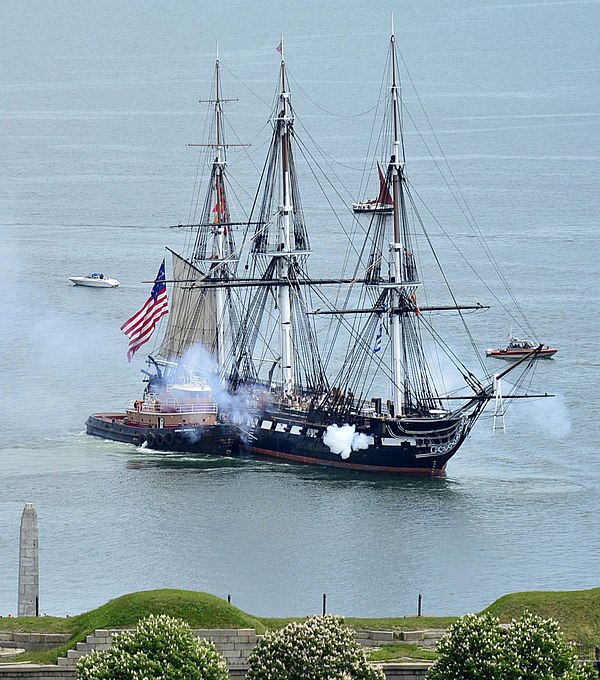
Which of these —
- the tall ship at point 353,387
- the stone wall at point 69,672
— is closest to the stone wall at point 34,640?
the stone wall at point 69,672

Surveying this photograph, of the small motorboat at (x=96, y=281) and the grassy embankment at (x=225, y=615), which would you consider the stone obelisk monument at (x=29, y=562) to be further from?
the small motorboat at (x=96, y=281)

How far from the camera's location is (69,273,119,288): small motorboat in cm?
13512

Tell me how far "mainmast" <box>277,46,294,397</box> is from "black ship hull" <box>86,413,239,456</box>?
384 cm

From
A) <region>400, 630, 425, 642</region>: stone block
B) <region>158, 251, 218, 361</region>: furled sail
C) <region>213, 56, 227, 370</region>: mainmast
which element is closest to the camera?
<region>400, 630, 425, 642</region>: stone block

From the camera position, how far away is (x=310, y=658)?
4384 cm

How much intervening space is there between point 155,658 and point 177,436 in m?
54.5

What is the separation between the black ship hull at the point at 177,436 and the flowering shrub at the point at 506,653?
2084 inches

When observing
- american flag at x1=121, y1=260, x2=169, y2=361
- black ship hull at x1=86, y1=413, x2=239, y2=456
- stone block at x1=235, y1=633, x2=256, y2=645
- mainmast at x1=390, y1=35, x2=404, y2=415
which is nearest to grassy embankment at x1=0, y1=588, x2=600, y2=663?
stone block at x1=235, y1=633, x2=256, y2=645

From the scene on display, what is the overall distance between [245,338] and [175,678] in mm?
61205

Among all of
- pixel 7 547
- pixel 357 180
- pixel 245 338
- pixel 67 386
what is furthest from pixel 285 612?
pixel 357 180

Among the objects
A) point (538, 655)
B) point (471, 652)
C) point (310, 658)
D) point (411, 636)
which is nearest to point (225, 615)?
point (411, 636)

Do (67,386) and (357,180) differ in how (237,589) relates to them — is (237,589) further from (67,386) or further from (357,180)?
(357,180)

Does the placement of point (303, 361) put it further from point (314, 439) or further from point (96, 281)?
point (96, 281)

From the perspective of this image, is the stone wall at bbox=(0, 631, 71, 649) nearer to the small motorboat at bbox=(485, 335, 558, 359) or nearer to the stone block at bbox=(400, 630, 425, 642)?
the stone block at bbox=(400, 630, 425, 642)
